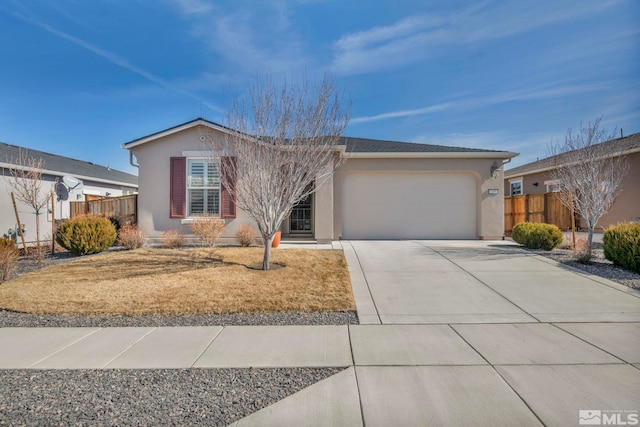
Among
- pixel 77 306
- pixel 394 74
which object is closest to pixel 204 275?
pixel 77 306

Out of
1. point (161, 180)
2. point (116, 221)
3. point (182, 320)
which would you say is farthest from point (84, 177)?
point (182, 320)

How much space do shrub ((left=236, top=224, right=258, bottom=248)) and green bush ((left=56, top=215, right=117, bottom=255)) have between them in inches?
166

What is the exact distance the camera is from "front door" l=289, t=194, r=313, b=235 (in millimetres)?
12859

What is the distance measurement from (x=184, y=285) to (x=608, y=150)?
13.7 metres

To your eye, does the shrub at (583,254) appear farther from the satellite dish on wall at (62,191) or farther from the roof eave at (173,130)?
the satellite dish on wall at (62,191)

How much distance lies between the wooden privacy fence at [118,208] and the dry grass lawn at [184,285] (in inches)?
115

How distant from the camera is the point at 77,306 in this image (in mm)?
5395

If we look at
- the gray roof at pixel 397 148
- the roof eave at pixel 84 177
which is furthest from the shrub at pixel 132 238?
the roof eave at pixel 84 177

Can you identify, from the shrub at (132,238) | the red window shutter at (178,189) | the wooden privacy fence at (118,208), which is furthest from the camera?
the wooden privacy fence at (118,208)

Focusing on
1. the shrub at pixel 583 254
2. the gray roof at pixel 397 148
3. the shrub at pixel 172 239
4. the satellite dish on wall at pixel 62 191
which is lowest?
the shrub at pixel 583 254

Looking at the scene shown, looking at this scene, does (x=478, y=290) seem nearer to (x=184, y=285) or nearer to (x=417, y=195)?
(x=184, y=285)

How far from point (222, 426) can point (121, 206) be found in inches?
464

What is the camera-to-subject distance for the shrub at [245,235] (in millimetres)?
10210

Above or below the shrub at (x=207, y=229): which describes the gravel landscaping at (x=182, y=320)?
below
